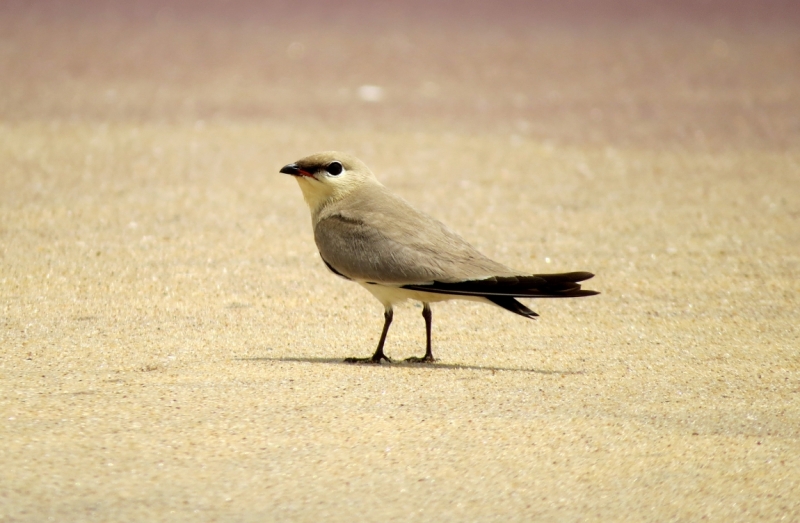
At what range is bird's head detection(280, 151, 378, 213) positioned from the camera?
543 centimetres

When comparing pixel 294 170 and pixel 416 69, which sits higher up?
pixel 416 69

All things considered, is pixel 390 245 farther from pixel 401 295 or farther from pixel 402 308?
pixel 402 308

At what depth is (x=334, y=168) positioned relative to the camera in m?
5.46

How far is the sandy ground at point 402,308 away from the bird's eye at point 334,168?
2.85 feet

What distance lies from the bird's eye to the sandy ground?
34.2 inches

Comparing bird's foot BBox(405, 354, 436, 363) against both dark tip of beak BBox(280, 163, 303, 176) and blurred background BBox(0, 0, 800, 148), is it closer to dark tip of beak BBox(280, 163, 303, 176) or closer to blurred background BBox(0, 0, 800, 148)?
dark tip of beak BBox(280, 163, 303, 176)

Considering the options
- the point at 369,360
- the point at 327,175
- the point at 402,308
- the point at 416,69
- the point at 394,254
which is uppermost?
the point at 416,69

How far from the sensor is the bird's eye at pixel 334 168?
545cm

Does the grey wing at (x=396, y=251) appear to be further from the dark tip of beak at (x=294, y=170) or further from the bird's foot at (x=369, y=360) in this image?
the bird's foot at (x=369, y=360)

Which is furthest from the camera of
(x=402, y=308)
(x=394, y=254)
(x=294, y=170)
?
(x=402, y=308)

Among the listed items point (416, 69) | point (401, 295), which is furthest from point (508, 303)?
point (416, 69)

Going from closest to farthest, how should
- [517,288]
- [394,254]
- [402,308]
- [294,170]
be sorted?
[517,288], [394,254], [294,170], [402,308]

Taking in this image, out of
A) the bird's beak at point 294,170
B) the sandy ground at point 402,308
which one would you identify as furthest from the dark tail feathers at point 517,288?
the bird's beak at point 294,170

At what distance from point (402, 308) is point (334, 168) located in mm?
1284
